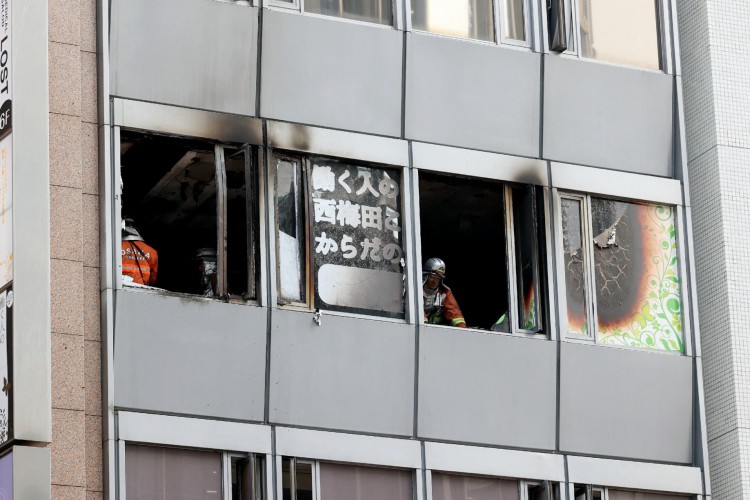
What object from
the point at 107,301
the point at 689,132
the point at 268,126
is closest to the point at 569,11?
the point at 689,132

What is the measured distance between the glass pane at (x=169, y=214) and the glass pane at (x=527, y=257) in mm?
3935

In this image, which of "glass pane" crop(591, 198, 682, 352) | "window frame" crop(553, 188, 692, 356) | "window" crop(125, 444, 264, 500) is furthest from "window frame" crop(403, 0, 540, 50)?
"window" crop(125, 444, 264, 500)

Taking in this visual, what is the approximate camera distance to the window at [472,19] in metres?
26.7

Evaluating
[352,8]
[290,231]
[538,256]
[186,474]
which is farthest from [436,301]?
[186,474]

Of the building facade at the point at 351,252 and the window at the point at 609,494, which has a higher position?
the building facade at the point at 351,252

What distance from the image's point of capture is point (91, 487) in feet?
74.9

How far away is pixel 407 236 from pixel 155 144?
329 centimetres

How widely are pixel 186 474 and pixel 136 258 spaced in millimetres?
2606

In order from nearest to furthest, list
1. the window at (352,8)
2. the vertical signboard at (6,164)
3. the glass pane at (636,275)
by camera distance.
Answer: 1. the vertical signboard at (6,164)
2. the window at (352,8)
3. the glass pane at (636,275)

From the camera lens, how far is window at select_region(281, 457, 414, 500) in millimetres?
24172

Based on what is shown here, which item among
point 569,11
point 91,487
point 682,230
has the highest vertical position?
point 569,11

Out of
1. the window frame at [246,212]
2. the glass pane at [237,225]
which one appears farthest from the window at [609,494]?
the glass pane at [237,225]

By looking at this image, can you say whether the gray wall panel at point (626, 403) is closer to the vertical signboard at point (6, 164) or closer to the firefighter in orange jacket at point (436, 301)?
the firefighter in orange jacket at point (436, 301)

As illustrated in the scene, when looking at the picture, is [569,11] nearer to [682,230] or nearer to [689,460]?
[682,230]
